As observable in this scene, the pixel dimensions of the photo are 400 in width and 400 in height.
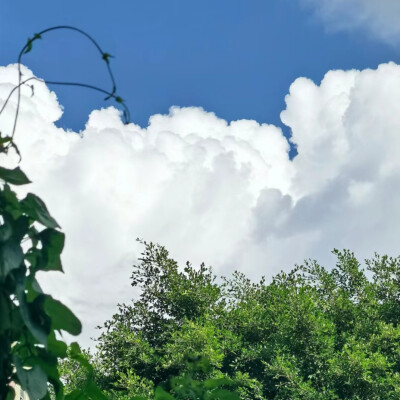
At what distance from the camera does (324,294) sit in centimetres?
2275

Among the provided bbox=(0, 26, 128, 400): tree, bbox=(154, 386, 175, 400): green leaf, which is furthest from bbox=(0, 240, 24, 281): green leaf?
bbox=(154, 386, 175, 400): green leaf

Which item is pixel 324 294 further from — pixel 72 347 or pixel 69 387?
pixel 72 347

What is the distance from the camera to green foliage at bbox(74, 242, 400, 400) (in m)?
18.8

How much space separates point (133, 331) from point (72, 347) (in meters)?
21.2

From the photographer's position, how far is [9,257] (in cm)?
121

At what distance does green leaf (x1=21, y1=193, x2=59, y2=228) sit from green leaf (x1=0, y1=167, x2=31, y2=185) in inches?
1.6

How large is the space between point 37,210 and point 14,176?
0.30 ft

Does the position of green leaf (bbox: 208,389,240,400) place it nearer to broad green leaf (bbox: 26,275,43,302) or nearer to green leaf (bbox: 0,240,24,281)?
broad green leaf (bbox: 26,275,43,302)

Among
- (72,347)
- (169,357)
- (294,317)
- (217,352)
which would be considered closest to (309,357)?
(294,317)

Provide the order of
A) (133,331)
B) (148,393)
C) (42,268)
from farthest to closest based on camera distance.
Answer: (133,331) → (148,393) → (42,268)

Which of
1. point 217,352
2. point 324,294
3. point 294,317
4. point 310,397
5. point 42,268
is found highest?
point 324,294

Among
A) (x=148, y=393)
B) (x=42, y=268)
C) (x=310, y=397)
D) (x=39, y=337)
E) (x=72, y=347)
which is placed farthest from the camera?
(x=148, y=393)

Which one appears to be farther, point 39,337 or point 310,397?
point 310,397

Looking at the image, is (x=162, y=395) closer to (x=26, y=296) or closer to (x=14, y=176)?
(x=26, y=296)
